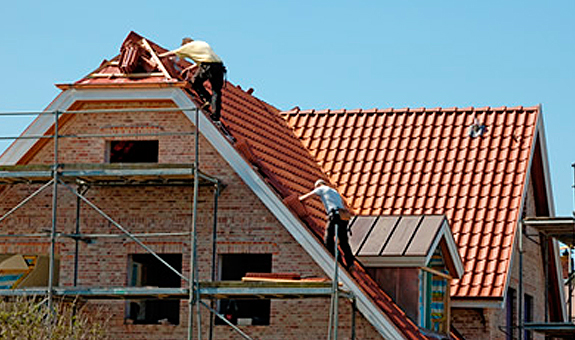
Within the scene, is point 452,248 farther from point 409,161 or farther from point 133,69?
point 133,69

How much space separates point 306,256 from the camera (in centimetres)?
2238

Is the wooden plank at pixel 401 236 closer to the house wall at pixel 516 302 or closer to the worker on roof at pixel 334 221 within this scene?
the worker on roof at pixel 334 221

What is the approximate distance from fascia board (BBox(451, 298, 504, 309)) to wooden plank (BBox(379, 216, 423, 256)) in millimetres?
1838

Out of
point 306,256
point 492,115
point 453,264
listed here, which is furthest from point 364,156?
point 306,256

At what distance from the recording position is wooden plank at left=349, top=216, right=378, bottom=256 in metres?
23.7

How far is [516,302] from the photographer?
27.3m

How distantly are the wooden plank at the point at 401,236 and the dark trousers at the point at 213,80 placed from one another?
3620mm

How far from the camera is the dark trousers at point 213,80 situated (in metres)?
23.0

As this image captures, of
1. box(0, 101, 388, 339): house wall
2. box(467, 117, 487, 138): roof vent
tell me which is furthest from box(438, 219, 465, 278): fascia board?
box(467, 117, 487, 138): roof vent

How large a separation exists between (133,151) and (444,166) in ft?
21.5

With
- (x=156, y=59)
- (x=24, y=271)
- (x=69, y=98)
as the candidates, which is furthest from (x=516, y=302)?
(x=69, y=98)

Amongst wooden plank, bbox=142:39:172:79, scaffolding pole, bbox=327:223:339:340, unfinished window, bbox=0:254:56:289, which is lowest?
scaffolding pole, bbox=327:223:339:340

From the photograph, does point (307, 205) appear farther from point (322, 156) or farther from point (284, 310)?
point (322, 156)

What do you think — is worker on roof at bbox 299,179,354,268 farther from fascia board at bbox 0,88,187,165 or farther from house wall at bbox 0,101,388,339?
fascia board at bbox 0,88,187,165
